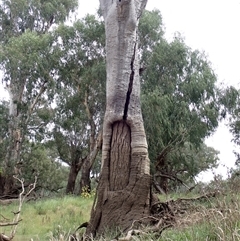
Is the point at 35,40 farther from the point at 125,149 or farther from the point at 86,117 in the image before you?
the point at 125,149

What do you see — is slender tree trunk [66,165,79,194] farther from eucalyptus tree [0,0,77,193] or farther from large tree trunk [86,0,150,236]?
large tree trunk [86,0,150,236]

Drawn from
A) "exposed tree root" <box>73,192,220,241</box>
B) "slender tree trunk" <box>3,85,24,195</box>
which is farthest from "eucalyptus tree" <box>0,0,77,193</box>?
"exposed tree root" <box>73,192,220,241</box>

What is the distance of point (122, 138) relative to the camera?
708 cm

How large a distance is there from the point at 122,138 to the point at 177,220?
6.38 ft

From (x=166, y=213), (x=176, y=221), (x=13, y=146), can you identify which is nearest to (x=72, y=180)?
(x=13, y=146)

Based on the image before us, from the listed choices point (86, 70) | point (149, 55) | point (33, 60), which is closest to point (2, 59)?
point (33, 60)

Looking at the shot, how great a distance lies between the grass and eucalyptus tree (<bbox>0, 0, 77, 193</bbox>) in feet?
28.6

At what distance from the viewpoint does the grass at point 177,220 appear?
374 cm

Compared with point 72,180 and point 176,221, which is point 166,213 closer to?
point 176,221

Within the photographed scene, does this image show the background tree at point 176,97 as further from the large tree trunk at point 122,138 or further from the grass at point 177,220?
the large tree trunk at point 122,138

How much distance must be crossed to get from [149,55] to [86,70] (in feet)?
9.30

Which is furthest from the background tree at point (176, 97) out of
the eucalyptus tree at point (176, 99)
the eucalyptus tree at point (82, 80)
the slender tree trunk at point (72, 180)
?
the slender tree trunk at point (72, 180)

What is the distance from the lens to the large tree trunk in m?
Result: 6.71

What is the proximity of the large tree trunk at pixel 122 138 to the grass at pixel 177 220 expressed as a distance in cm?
65
